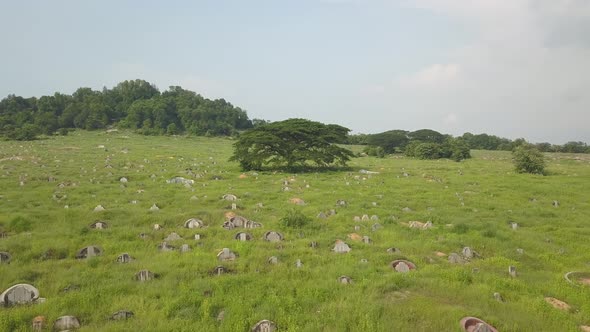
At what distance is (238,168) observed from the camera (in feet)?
87.7

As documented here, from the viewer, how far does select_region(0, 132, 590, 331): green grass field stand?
6672 millimetres

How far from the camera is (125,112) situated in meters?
88.6

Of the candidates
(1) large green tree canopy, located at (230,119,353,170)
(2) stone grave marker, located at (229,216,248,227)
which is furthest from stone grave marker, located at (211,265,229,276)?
(1) large green tree canopy, located at (230,119,353,170)

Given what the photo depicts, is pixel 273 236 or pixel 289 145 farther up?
pixel 289 145

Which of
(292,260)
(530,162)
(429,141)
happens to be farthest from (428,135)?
(292,260)

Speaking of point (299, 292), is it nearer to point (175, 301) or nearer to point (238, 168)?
point (175, 301)

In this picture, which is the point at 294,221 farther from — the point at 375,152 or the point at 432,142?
the point at 432,142

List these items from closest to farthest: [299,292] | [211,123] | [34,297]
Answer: [34,297] → [299,292] → [211,123]

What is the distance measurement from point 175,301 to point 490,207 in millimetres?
13712

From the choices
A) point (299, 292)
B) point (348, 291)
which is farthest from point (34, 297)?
point (348, 291)

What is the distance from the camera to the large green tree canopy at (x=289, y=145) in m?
25.6

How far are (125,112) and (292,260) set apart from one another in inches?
3481

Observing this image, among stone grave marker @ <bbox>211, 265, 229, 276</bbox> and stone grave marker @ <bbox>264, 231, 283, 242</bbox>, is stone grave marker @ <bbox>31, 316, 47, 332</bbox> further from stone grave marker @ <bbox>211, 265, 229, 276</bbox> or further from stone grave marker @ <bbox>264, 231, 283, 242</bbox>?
stone grave marker @ <bbox>264, 231, 283, 242</bbox>

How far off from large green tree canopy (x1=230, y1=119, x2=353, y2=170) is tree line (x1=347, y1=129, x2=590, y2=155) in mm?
12231
